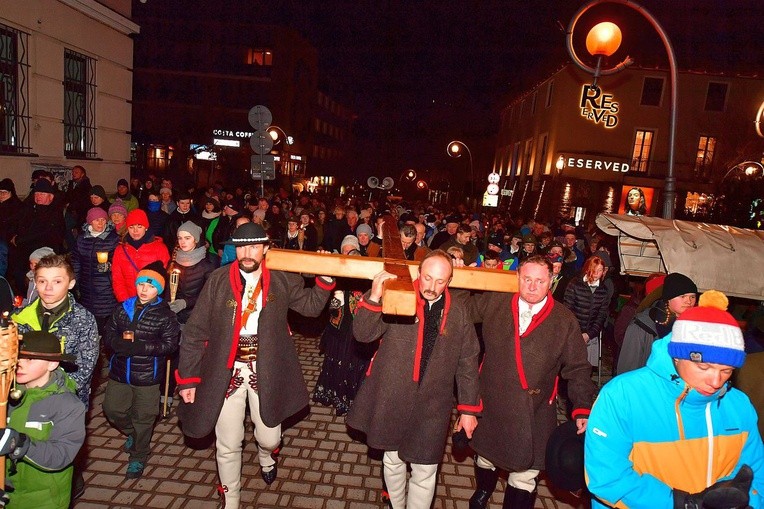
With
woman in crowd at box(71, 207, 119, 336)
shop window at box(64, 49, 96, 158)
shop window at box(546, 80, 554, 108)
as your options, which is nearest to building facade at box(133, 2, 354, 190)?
shop window at box(546, 80, 554, 108)

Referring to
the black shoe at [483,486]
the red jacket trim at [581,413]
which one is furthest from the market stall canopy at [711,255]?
the black shoe at [483,486]

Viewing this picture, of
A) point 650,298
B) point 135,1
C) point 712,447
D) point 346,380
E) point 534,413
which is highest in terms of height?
point 135,1

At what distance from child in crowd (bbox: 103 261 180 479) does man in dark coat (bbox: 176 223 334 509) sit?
2.60 ft

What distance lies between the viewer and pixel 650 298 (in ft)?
17.1

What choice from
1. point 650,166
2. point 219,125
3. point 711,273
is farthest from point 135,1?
point 711,273

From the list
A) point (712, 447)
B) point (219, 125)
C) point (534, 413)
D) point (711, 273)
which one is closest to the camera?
point (712, 447)

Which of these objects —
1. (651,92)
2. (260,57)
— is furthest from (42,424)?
(260,57)

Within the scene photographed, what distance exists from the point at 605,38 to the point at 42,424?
7.58 meters

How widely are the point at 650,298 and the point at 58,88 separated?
13032mm

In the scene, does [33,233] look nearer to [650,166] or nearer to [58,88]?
[58,88]

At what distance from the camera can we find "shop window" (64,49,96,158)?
12289 millimetres

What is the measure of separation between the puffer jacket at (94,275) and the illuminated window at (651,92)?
31489mm

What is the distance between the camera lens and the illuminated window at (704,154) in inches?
1169

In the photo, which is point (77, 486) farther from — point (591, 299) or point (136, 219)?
point (591, 299)
